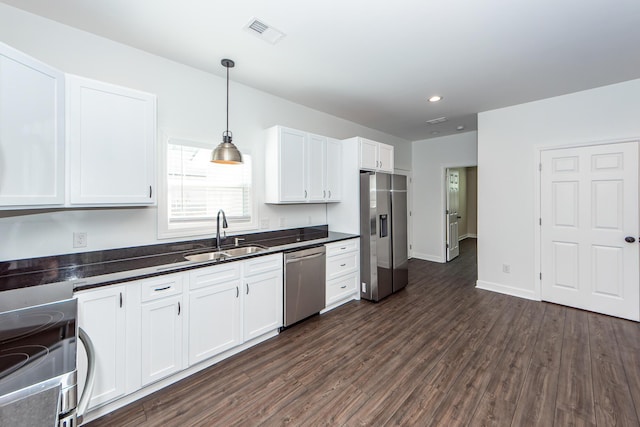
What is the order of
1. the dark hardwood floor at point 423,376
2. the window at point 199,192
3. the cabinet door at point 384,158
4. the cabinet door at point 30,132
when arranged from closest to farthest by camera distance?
the cabinet door at point 30,132, the dark hardwood floor at point 423,376, the window at point 199,192, the cabinet door at point 384,158

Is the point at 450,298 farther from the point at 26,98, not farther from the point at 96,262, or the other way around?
the point at 26,98

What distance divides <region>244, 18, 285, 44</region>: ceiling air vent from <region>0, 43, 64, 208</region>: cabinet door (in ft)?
4.31

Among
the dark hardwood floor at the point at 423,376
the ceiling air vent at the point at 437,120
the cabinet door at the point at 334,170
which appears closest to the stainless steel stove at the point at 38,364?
the dark hardwood floor at the point at 423,376

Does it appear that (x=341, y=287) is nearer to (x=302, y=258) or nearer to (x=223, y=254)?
(x=302, y=258)

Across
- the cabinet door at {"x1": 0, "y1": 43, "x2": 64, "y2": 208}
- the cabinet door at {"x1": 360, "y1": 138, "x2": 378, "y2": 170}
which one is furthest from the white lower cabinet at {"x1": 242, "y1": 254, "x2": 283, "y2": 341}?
the cabinet door at {"x1": 360, "y1": 138, "x2": 378, "y2": 170}

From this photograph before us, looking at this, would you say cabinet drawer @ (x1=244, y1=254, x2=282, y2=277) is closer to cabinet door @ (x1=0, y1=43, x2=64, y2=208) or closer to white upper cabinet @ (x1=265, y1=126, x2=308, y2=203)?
white upper cabinet @ (x1=265, y1=126, x2=308, y2=203)

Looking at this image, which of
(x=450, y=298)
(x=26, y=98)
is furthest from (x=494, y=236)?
(x=26, y=98)

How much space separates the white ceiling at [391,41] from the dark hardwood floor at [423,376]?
2.73 meters

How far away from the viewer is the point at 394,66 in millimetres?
2699

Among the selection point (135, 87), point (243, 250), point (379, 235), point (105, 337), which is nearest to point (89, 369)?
point (105, 337)

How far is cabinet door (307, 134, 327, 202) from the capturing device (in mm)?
3484

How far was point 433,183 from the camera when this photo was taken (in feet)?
18.9

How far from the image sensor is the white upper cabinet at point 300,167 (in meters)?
3.18

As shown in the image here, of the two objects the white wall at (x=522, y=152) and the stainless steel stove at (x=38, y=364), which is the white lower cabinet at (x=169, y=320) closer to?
the stainless steel stove at (x=38, y=364)
